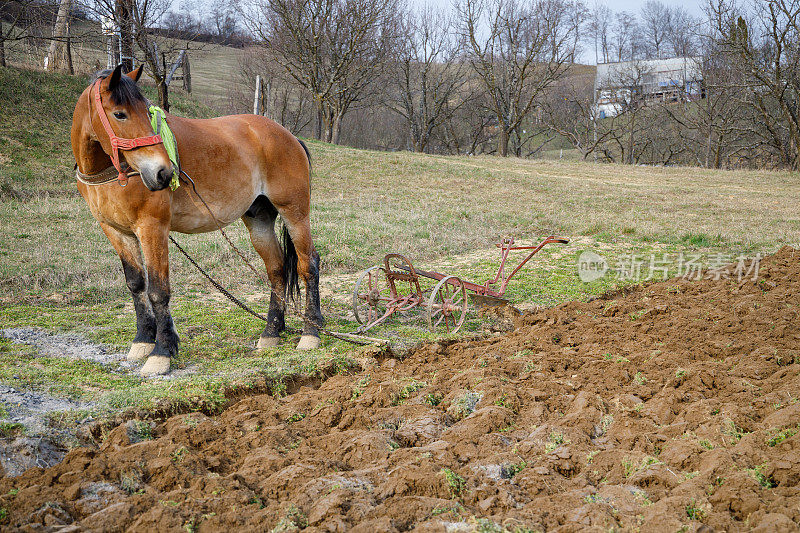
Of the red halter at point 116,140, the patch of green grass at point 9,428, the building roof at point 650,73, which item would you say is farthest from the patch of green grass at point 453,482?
the building roof at point 650,73

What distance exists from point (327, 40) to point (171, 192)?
25102 mm

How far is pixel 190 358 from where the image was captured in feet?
15.9

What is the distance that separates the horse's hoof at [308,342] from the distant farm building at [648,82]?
3719 centimetres

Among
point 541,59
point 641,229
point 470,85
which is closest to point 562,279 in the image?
point 641,229

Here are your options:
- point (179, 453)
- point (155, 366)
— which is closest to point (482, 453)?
point (179, 453)

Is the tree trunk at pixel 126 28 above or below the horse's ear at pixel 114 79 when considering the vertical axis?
above

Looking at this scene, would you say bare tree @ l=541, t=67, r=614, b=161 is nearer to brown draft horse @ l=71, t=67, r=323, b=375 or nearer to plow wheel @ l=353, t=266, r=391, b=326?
plow wheel @ l=353, t=266, r=391, b=326

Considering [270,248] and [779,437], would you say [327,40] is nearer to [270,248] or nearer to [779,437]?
[270,248]

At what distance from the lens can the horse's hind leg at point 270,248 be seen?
555 cm

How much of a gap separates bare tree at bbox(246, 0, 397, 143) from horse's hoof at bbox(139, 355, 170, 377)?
2313 cm

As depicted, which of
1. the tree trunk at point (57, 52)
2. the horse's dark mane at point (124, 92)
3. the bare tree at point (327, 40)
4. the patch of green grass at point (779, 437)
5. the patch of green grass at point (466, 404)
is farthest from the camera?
the bare tree at point (327, 40)

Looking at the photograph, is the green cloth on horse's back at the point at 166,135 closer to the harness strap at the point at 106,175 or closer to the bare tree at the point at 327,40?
the harness strap at the point at 106,175

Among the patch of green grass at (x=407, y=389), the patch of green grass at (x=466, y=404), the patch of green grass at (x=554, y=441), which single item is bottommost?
the patch of green grass at (x=407, y=389)

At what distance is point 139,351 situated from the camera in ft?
15.5
